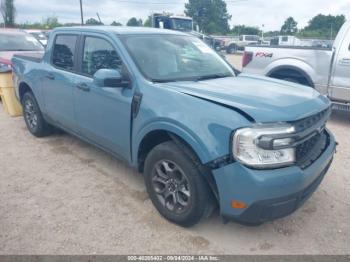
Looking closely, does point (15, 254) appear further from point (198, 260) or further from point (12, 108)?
point (12, 108)

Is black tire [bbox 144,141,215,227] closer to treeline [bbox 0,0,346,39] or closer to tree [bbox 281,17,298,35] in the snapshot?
treeline [bbox 0,0,346,39]

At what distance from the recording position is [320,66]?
21.2ft

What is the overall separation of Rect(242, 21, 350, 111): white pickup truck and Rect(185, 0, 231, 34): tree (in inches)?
2417

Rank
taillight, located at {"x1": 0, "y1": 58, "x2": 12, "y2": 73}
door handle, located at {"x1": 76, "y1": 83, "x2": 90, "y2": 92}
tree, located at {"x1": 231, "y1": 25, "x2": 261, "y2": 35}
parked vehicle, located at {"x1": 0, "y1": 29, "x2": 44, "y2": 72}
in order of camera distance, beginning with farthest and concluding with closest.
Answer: tree, located at {"x1": 231, "y1": 25, "x2": 261, "y2": 35} < parked vehicle, located at {"x1": 0, "y1": 29, "x2": 44, "y2": 72} < taillight, located at {"x1": 0, "y1": 58, "x2": 12, "y2": 73} < door handle, located at {"x1": 76, "y1": 83, "x2": 90, "y2": 92}

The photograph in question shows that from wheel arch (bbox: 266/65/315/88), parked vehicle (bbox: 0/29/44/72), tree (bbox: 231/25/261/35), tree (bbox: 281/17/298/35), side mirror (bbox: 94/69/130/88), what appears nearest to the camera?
side mirror (bbox: 94/69/130/88)

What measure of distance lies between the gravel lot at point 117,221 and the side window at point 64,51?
1366 millimetres

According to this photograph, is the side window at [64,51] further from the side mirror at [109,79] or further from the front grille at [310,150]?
the front grille at [310,150]

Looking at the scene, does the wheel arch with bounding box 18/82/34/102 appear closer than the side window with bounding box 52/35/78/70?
No

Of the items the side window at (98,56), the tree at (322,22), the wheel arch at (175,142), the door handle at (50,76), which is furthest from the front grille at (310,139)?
the tree at (322,22)

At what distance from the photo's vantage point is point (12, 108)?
691cm

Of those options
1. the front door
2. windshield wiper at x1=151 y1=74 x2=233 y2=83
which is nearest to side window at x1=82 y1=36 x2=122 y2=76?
the front door

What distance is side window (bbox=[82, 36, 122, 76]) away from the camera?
3681 millimetres

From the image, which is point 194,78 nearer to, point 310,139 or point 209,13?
point 310,139

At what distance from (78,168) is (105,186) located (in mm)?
707
